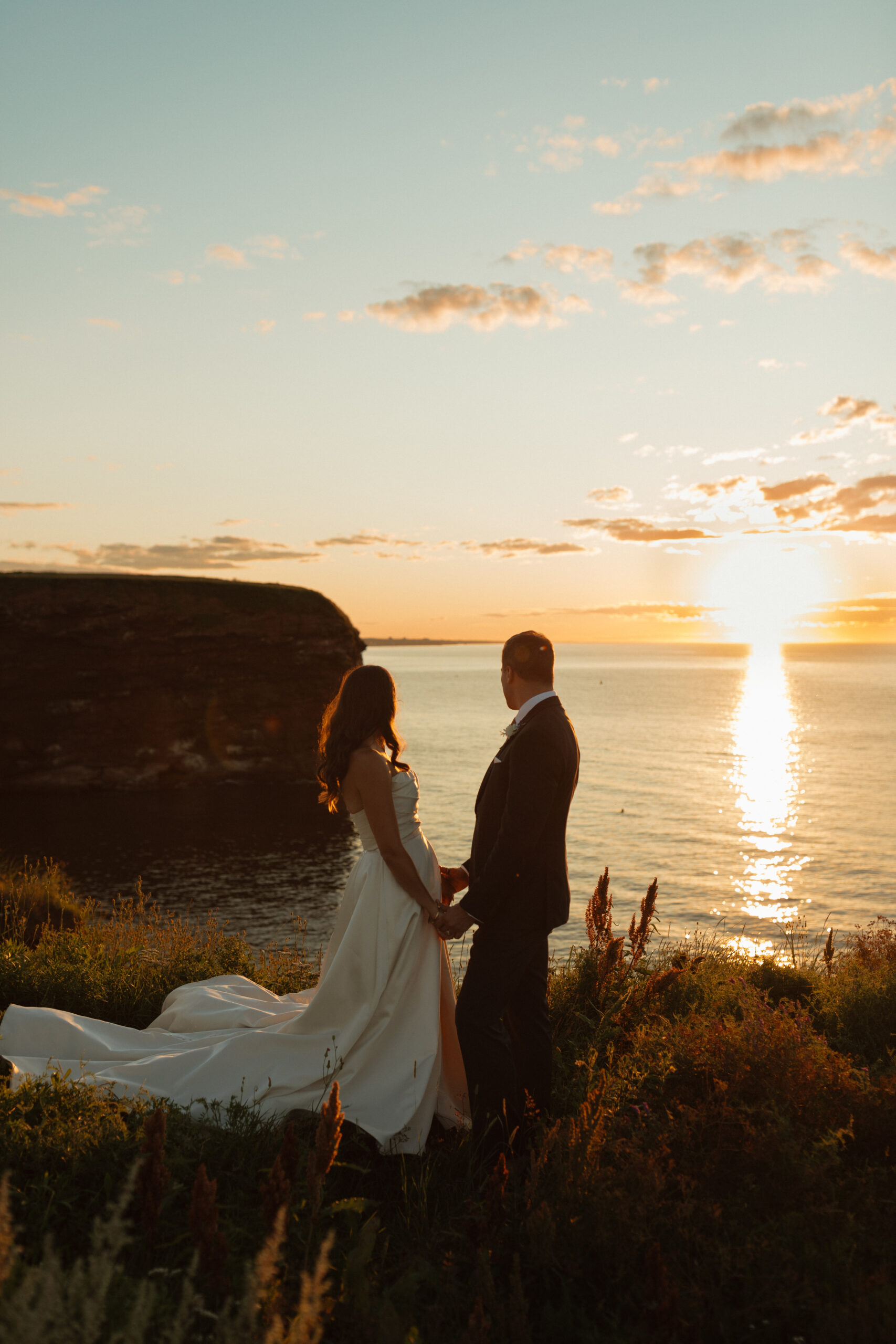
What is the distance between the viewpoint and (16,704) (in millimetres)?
53625

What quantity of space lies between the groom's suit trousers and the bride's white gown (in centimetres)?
28

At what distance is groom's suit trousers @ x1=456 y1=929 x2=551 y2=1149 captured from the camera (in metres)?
4.58

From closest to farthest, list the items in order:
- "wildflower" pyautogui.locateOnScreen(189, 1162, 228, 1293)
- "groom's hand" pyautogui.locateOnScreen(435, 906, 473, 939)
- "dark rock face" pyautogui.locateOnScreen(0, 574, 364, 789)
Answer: "wildflower" pyautogui.locateOnScreen(189, 1162, 228, 1293)
"groom's hand" pyautogui.locateOnScreen(435, 906, 473, 939)
"dark rock face" pyautogui.locateOnScreen(0, 574, 364, 789)

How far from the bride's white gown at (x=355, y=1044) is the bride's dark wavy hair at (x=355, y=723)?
0.87 feet

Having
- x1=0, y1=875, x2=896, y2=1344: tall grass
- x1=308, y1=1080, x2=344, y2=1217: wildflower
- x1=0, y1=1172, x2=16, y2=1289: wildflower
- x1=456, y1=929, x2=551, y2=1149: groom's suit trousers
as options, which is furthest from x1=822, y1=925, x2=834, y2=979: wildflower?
x1=0, y1=1172, x2=16, y2=1289: wildflower

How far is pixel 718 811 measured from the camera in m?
49.9

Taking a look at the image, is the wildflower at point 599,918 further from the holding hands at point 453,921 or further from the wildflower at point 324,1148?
the wildflower at point 324,1148

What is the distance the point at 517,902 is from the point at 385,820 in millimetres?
921

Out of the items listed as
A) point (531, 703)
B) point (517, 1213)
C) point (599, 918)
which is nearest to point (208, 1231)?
point (517, 1213)

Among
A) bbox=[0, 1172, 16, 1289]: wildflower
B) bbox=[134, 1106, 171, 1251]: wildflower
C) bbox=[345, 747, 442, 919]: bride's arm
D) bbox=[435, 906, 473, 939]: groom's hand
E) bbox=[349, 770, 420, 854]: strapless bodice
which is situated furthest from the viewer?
bbox=[349, 770, 420, 854]: strapless bodice

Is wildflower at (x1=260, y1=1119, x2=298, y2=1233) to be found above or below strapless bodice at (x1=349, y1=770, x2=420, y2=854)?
below

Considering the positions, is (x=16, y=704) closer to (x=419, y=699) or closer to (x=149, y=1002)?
(x=149, y=1002)

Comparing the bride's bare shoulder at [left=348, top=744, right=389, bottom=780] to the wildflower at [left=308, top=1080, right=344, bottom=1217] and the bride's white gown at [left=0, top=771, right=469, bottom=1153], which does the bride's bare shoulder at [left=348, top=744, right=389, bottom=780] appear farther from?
the wildflower at [left=308, top=1080, right=344, bottom=1217]

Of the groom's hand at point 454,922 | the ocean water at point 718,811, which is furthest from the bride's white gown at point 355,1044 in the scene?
the ocean water at point 718,811
